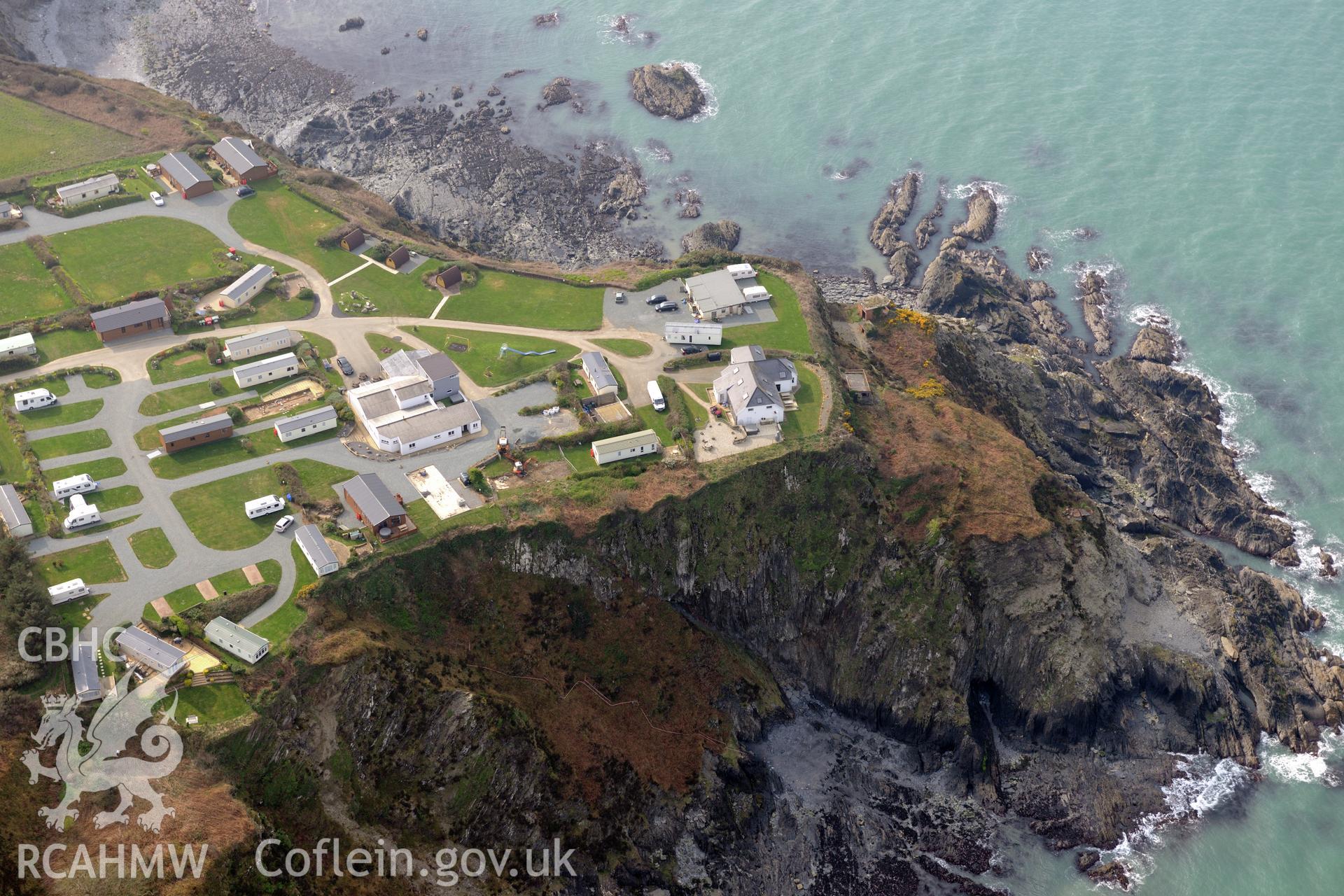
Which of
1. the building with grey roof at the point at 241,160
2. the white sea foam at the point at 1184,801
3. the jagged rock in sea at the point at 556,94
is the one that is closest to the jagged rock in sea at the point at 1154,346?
the white sea foam at the point at 1184,801

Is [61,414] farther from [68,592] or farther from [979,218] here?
[979,218]

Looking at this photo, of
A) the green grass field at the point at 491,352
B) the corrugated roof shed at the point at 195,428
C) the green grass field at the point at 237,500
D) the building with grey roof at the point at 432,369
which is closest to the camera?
the green grass field at the point at 237,500

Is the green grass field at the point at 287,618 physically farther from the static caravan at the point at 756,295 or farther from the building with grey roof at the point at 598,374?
the static caravan at the point at 756,295

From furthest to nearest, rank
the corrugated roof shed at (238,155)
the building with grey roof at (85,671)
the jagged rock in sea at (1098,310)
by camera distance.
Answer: the jagged rock in sea at (1098,310) → the corrugated roof shed at (238,155) → the building with grey roof at (85,671)

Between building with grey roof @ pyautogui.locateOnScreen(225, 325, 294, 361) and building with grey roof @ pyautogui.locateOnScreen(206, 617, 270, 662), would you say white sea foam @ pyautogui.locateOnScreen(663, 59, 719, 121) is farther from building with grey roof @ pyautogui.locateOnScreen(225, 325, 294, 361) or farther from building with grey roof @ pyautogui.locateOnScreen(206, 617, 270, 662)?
building with grey roof @ pyautogui.locateOnScreen(206, 617, 270, 662)

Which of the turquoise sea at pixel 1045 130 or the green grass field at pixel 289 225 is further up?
the turquoise sea at pixel 1045 130

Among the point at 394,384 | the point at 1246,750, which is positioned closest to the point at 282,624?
the point at 394,384

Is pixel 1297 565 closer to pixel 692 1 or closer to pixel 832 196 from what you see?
pixel 832 196
